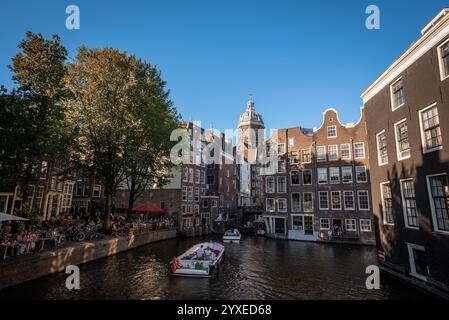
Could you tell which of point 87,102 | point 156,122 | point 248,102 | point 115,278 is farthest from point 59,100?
point 248,102

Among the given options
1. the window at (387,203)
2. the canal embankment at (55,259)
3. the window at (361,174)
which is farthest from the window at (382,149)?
the canal embankment at (55,259)

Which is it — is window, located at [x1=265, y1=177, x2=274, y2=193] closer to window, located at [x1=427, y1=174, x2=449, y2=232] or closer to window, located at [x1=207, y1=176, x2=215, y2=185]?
window, located at [x1=207, y1=176, x2=215, y2=185]

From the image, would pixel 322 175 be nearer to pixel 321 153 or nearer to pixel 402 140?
pixel 321 153

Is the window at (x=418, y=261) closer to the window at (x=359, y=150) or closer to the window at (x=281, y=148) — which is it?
the window at (x=359, y=150)

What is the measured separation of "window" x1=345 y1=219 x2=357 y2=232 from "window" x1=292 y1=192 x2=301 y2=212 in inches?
269

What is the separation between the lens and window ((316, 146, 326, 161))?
1571 inches

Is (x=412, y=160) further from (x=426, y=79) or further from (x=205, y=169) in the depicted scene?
(x=205, y=169)

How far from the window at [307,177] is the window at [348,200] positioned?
204 inches

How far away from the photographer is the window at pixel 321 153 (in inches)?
1571

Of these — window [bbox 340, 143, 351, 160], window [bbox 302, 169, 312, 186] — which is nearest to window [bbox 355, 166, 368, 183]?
window [bbox 340, 143, 351, 160]

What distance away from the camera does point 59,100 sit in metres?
23.6

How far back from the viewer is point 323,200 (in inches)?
1542

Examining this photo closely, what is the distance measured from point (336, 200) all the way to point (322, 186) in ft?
8.94
